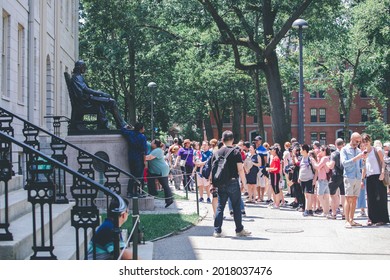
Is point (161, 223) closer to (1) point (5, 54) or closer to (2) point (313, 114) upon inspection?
(1) point (5, 54)

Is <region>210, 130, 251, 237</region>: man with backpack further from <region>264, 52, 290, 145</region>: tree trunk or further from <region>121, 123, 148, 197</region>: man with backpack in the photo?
<region>264, 52, 290, 145</region>: tree trunk

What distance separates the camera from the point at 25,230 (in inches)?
301

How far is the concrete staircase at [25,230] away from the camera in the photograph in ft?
22.0

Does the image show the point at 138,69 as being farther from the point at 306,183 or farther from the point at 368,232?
the point at 368,232

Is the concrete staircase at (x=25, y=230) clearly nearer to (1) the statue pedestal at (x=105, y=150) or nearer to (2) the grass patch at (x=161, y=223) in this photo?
(2) the grass patch at (x=161, y=223)

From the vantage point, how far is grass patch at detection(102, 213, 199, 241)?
12879mm

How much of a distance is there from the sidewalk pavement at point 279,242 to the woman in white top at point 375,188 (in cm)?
52

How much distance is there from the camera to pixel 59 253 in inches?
292

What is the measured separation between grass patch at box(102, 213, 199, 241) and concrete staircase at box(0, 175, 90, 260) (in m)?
2.49

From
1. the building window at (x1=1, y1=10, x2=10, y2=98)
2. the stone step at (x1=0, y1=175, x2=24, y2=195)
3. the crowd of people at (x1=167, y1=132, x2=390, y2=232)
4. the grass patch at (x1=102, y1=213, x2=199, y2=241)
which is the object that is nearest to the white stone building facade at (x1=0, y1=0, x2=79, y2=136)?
the building window at (x1=1, y1=10, x2=10, y2=98)

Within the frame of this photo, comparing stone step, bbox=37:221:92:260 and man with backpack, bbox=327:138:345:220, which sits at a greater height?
man with backpack, bbox=327:138:345:220

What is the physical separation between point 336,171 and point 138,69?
29.3 m

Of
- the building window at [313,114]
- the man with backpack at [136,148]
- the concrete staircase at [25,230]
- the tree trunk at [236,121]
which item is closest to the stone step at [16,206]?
the concrete staircase at [25,230]

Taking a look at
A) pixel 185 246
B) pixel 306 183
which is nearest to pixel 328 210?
pixel 306 183
